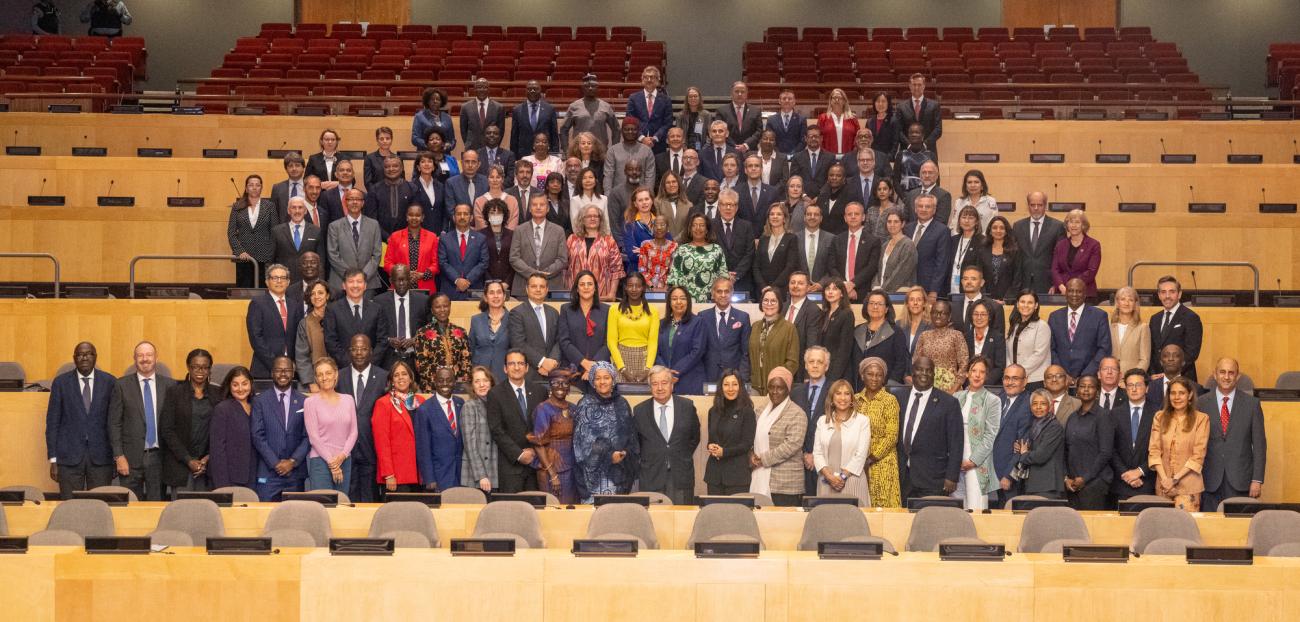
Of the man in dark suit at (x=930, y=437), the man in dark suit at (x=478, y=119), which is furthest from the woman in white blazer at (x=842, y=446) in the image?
the man in dark suit at (x=478, y=119)

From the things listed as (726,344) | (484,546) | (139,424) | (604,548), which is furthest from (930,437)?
(139,424)

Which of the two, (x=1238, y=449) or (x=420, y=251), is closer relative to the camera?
(x=1238, y=449)

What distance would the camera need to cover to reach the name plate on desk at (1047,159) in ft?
49.1

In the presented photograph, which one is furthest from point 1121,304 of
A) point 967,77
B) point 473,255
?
point 967,77

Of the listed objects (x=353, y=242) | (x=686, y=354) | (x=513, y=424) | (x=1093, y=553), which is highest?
(x=353, y=242)

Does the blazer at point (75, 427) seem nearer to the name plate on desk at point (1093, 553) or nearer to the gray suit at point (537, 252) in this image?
the gray suit at point (537, 252)

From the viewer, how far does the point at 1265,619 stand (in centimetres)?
646

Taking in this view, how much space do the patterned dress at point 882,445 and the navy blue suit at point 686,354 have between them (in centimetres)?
129

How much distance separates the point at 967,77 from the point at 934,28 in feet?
10.4

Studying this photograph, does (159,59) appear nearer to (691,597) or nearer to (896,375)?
(896,375)

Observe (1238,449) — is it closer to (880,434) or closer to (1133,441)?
(1133,441)

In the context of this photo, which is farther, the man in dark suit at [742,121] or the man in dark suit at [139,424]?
the man in dark suit at [742,121]

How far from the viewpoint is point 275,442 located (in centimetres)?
936

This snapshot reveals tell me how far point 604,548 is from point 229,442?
11.4 feet
